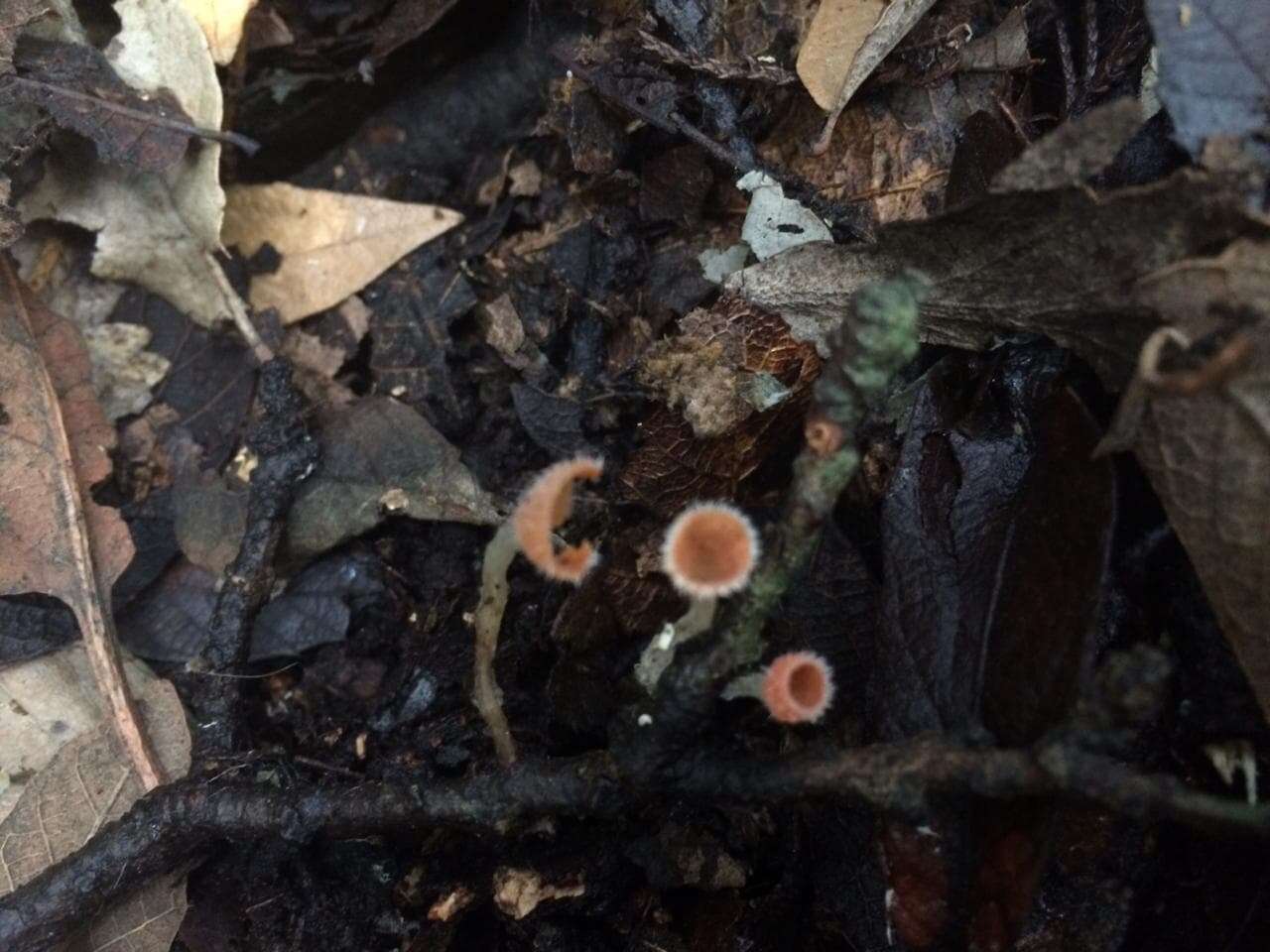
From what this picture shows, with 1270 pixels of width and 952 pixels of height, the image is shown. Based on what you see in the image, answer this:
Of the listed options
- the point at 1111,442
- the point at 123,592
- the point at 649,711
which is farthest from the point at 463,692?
the point at 1111,442

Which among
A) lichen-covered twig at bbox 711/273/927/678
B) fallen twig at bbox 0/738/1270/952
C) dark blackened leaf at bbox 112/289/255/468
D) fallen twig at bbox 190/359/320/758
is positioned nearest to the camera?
fallen twig at bbox 0/738/1270/952

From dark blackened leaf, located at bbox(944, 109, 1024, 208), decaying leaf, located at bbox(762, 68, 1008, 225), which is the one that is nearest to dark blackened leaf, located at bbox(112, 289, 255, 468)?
decaying leaf, located at bbox(762, 68, 1008, 225)

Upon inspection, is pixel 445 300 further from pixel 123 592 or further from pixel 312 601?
Answer: pixel 123 592

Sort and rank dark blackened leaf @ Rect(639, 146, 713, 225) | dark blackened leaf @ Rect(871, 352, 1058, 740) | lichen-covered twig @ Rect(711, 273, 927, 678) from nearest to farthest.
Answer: lichen-covered twig @ Rect(711, 273, 927, 678), dark blackened leaf @ Rect(871, 352, 1058, 740), dark blackened leaf @ Rect(639, 146, 713, 225)

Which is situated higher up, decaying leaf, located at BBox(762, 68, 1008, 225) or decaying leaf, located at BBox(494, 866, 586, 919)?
decaying leaf, located at BBox(762, 68, 1008, 225)

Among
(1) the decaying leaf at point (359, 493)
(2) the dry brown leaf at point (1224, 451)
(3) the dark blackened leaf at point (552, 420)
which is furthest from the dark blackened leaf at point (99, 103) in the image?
(2) the dry brown leaf at point (1224, 451)

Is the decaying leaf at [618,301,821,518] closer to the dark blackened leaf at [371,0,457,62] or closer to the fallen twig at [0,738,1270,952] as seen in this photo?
the fallen twig at [0,738,1270,952]

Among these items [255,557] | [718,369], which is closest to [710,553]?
[718,369]

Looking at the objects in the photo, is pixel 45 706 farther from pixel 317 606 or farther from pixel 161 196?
pixel 161 196
